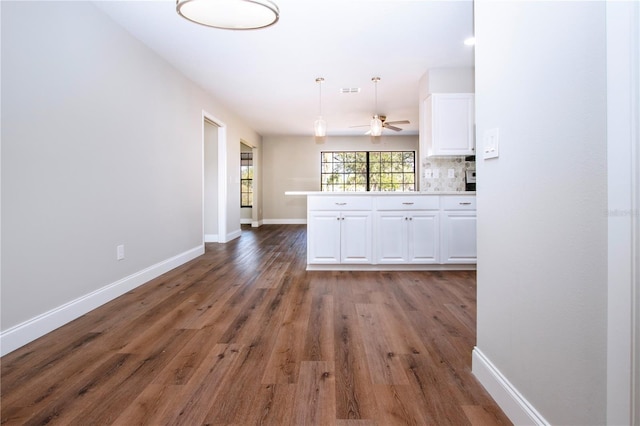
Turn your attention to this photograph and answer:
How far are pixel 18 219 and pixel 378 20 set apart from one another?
9.95 ft

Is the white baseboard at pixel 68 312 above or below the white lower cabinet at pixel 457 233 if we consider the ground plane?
below

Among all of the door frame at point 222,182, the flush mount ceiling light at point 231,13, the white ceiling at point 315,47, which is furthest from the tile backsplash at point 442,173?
the door frame at point 222,182

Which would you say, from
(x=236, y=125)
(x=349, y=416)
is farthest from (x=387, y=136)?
(x=349, y=416)

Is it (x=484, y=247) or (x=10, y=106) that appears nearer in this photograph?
(x=484, y=247)

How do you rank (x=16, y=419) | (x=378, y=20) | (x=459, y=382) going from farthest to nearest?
(x=378, y=20)
(x=459, y=382)
(x=16, y=419)

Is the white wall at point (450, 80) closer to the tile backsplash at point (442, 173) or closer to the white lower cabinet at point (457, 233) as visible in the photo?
the tile backsplash at point (442, 173)

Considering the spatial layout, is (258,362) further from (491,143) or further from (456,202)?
(456,202)

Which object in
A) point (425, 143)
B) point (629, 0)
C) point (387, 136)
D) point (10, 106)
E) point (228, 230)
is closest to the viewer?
point (629, 0)

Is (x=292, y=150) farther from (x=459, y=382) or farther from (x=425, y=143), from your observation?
(x=459, y=382)

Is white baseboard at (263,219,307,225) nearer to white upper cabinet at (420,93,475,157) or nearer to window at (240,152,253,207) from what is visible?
window at (240,152,253,207)

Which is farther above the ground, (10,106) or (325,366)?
(10,106)

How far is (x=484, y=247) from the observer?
1.56 metres

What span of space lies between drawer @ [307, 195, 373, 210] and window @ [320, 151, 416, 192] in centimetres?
544

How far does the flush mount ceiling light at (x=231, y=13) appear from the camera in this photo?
172 centimetres
